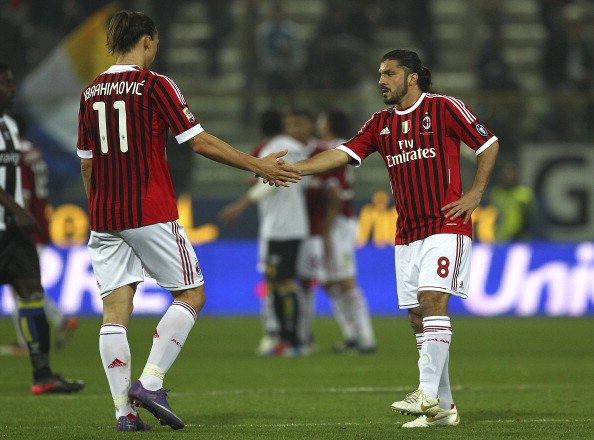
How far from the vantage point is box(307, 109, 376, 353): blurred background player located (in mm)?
13055

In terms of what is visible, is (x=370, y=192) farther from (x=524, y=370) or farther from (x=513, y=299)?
(x=524, y=370)

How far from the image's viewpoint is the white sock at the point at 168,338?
6.87 metres

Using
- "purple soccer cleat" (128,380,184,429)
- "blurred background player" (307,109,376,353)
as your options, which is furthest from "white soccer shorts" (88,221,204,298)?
"blurred background player" (307,109,376,353)

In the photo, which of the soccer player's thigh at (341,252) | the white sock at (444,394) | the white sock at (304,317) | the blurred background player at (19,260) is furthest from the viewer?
the soccer player's thigh at (341,252)

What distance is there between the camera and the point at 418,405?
6.84m

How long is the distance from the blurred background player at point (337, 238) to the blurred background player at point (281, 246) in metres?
0.34

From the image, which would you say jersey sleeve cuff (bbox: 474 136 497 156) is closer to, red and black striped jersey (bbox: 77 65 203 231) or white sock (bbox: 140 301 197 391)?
red and black striped jersey (bbox: 77 65 203 231)

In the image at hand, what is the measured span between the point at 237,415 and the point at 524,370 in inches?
151

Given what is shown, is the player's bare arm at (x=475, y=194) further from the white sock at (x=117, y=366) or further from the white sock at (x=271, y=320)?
the white sock at (x=271, y=320)

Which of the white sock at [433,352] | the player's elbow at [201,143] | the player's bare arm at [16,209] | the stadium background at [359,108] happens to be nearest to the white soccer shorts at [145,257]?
the player's elbow at [201,143]

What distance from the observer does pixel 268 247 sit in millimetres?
13078

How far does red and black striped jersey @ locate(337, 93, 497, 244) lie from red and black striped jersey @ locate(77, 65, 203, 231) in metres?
1.24

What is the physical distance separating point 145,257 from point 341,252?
21.3ft

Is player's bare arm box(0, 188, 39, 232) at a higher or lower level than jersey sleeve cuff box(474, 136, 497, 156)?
lower
